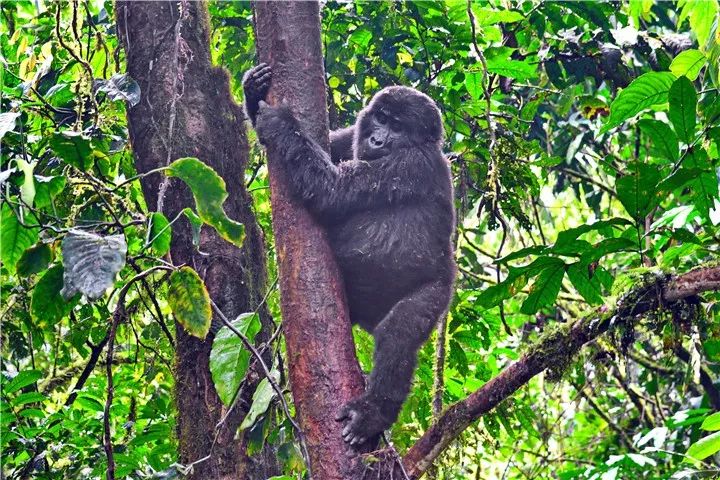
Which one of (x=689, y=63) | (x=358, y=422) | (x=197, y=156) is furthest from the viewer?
(x=197, y=156)

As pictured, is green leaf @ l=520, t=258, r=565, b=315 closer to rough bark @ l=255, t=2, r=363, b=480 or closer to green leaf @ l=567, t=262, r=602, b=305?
green leaf @ l=567, t=262, r=602, b=305

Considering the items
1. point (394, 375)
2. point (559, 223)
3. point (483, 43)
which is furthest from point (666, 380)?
point (394, 375)

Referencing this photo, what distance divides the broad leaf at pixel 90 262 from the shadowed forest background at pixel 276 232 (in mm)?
11

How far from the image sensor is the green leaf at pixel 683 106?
11.8 ft

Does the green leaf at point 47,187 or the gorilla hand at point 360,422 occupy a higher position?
the green leaf at point 47,187

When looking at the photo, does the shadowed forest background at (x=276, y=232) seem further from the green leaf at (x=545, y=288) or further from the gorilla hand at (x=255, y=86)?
the gorilla hand at (x=255, y=86)

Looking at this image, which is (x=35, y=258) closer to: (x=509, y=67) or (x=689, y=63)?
(x=689, y=63)

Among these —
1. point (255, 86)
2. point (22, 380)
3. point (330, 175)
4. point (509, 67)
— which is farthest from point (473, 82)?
point (22, 380)

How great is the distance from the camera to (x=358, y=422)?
139 inches

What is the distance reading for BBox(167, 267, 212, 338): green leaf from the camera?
131 inches

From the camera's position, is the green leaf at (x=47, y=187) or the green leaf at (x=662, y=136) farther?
the green leaf at (x=662, y=136)

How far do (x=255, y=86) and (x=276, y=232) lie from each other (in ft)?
3.35

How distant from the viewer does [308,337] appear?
141 inches

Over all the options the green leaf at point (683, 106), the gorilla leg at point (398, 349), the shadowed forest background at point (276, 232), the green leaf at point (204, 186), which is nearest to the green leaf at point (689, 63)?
the shadowed forest background at point (276, 232)
